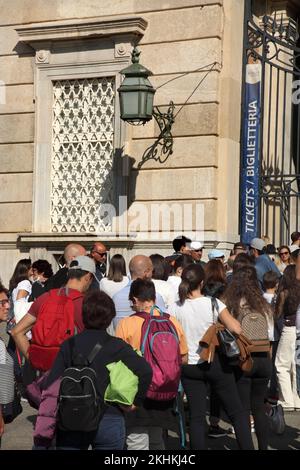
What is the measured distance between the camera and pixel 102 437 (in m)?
6.41

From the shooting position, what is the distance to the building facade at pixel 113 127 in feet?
47.4

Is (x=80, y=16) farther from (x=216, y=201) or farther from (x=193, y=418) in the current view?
(x=193, y=418)

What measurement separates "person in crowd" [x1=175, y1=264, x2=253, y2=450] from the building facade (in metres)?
6.14

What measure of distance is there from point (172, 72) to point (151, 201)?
1.87m

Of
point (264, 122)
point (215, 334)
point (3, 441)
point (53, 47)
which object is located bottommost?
point (3, 441)

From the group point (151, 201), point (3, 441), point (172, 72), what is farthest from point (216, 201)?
point (3, 441)

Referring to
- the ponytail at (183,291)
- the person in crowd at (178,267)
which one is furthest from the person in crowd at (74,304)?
the person in crowd at (178,267)

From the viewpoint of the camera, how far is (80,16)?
15461mm

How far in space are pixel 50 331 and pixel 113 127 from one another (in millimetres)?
8331

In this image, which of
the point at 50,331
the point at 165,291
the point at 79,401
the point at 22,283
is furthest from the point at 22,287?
the point at 79,401

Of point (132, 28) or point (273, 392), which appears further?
point (132, 28)

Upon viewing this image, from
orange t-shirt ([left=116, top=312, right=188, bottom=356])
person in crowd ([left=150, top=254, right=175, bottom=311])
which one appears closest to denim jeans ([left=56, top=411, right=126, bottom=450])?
orange t-shirt ([left=116, top=312, right=188, bottom=356])

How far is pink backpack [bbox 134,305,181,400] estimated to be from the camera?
713 cm
